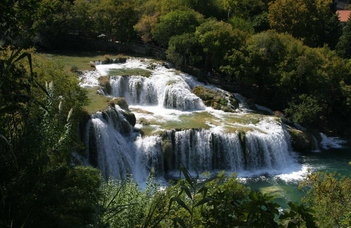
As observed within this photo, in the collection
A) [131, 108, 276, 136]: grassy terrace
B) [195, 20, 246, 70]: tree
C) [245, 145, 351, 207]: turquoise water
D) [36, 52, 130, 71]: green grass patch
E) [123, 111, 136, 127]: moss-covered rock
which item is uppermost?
[195, 20, 246, 70]: tree

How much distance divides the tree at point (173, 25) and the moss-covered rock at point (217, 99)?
7.58 metres

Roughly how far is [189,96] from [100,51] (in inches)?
537

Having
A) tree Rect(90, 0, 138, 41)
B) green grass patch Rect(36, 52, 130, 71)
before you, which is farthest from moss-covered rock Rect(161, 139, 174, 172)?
tree Rect(90, 0, 138, 41)

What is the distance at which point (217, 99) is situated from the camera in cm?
2994

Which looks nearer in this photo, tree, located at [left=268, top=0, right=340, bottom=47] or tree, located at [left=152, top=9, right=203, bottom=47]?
tree, located at [left=152, top=9, right=203, bottom=47]

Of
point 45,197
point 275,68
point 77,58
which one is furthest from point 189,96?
point 45,197

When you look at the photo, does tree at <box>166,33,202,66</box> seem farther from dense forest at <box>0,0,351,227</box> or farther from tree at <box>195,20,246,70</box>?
tree at <box>195,20,246,70</box>

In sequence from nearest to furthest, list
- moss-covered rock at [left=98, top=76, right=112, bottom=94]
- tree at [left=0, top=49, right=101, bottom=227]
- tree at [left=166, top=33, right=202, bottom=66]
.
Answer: tree at [left=0, top=49, right=101, bottom=227], moss-covered rock at [left=98, top=76, right=112, bottom=94], tree at [left=166, top=33, right=202, bottom=66]

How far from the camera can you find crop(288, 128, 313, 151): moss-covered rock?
27547 millimetres

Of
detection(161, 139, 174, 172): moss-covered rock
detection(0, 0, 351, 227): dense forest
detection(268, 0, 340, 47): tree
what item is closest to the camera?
detection(0, 0, 351, 227): dense forest

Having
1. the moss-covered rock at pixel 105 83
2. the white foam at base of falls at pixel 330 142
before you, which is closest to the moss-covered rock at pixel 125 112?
the moss-covered rock at pixel 105 83

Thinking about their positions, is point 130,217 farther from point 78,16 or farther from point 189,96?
point 78,16

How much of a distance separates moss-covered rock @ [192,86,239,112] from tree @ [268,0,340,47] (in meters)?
13.8

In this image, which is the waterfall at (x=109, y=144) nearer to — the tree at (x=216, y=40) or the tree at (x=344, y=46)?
the tree at (x=216, y=40)
